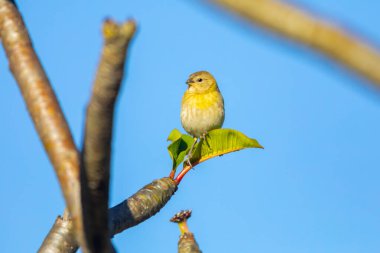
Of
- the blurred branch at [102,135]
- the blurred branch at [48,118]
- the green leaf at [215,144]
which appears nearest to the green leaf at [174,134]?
the green leaf at [215,144]

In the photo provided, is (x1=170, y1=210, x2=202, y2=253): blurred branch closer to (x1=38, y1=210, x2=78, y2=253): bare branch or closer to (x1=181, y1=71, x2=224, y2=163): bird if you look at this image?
(x1=38, y1=210, x2=78, y2=253): bare branch

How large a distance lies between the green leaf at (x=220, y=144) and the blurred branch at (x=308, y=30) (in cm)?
473

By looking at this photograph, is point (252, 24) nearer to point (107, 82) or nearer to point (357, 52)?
point (357, 52)

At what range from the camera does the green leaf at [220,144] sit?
541cm

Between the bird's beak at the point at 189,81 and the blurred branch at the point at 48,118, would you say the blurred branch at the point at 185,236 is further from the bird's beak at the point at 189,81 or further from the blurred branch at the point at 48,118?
the bird's beak at the point at 189,81

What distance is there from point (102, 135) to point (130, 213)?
7.28ft

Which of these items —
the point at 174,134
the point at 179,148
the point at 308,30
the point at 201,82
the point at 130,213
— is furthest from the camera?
the point at 201,82

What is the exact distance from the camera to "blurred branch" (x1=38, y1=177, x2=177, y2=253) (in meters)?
3.53

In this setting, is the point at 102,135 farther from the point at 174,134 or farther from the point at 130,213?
the point at 174,134

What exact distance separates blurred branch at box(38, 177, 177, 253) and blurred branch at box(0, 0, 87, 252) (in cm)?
128

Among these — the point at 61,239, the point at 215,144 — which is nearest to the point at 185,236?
the point at 61,239

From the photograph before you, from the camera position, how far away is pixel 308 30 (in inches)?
25.4

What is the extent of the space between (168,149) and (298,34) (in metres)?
4.61

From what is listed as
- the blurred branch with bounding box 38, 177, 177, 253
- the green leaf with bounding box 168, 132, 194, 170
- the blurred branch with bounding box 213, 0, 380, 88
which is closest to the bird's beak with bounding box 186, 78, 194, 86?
the green leaf with bounding box 168, 132, 194, 170
